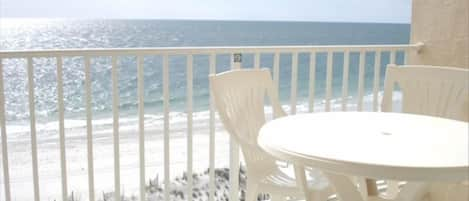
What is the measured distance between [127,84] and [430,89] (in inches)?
410

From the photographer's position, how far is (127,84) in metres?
12.5

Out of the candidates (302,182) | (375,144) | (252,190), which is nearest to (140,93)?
(252,190)

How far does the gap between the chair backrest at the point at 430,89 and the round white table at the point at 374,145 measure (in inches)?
23.5

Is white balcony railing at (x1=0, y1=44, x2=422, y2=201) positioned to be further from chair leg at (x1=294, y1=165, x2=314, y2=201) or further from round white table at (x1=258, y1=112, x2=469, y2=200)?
chair leg at (x1=294, y1=165, x2=314, y2=201)

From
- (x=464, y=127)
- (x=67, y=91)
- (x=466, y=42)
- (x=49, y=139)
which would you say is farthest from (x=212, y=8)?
(x=464, y=127)

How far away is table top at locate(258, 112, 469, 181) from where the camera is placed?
4.83 ft

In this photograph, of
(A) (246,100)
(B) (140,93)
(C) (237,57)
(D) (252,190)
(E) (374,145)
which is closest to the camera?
(E) (374,145)

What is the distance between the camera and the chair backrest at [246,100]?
2.37 m

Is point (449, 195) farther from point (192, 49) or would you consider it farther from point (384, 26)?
point (384, 26)

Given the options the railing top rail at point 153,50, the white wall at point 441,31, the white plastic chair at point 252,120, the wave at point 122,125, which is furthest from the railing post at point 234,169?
the wave at point 122,125

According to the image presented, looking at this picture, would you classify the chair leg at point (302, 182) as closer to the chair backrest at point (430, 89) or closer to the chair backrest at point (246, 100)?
the chair backrest at point (246, 100)

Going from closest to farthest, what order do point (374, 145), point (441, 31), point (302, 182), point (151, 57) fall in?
point (374, 145) < point (302, 182) < point (441, 31) < point (151, 57)

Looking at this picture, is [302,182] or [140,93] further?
[140,93]

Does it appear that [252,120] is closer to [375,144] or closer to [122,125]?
[375,144]
